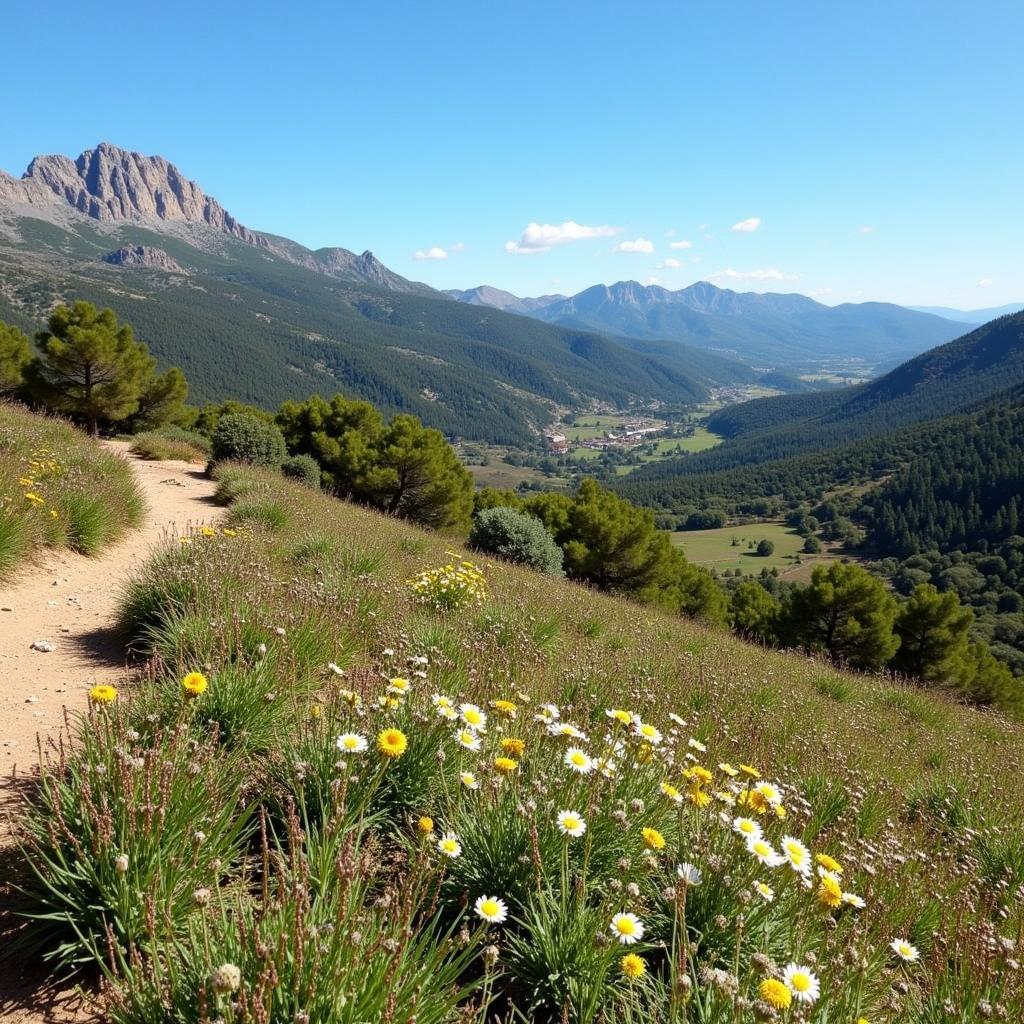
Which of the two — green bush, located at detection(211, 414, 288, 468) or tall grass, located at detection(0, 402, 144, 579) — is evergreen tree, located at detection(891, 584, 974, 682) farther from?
tall grass, located at detection(0, 402, 144, 579)

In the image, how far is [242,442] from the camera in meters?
21.1

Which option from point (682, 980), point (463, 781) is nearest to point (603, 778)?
point (463, 781)

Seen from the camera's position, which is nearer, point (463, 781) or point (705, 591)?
point (463, 781)

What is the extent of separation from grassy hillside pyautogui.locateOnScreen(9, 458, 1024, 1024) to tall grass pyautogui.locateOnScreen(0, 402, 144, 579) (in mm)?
2442

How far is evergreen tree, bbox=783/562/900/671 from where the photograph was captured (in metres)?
24.3

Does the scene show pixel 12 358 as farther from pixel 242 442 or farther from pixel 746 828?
pixel 746 828

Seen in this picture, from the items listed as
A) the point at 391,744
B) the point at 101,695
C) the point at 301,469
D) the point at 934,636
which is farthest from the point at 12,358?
the point at 934,636

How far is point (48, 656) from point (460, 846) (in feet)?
14.8

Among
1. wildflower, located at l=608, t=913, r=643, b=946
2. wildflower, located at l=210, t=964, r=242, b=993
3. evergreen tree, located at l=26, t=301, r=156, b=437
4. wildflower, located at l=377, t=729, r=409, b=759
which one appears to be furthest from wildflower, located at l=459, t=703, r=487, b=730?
evergreen tree, located at l=26, t=301, r=156, b=437

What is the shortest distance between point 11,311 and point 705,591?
181 meters

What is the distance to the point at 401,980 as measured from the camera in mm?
1828

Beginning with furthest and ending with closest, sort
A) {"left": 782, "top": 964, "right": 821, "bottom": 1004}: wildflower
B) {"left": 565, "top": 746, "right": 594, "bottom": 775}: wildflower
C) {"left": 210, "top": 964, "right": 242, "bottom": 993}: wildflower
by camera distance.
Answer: {"left": 565, "top": 746, "right": 594, "bottom": 775}: wildflower, {"left": 782, "top": 964, "right": 821, "bottom": 1004}: wildflower, {"left": 210, "top": 964, "right": 242, "bottom": 993}: wildflower

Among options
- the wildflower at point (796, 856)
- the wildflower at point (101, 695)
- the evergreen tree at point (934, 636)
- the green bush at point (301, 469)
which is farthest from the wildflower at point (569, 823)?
the evergreen tree at point (934, 636)

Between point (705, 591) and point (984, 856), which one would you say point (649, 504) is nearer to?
point (705, 591)
